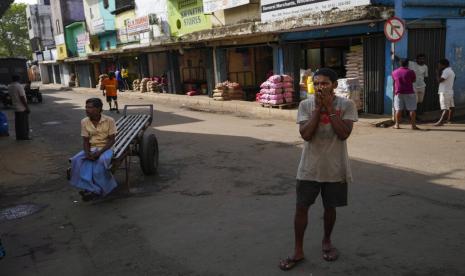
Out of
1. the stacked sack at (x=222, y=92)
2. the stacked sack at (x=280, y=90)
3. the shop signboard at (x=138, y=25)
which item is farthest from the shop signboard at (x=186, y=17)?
the stacked sack at (x=280, y=90)

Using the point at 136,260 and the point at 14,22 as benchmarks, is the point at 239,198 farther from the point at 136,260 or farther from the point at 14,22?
the point at 14,22

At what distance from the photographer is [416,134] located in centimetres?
964

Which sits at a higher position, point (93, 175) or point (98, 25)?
point (98, 25)

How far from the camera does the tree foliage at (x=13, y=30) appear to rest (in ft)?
220

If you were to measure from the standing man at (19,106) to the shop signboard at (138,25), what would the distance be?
550 inches

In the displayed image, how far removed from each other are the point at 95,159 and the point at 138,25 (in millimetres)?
21944

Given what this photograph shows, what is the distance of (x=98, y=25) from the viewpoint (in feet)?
106

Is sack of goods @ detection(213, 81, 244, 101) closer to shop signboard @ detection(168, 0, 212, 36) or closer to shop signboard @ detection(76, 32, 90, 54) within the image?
shop signboard @ detection(168, 0, 212, 36)

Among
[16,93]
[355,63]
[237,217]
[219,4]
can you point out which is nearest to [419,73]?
[355,63]

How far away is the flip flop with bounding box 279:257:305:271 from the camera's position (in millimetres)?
3682

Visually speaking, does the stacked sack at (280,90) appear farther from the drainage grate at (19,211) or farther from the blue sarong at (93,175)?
the drainage grate at (19,211)

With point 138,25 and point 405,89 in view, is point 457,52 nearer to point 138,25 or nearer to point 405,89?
point 405,89

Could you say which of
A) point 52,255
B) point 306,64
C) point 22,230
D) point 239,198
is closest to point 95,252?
point 52,255

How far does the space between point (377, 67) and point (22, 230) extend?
9.85 meters
